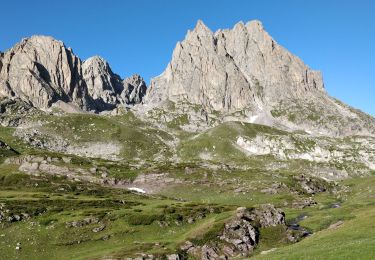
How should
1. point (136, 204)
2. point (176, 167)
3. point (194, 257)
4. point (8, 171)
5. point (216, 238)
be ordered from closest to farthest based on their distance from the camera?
point (194, 257), point (216, 238), point (136, 204), point (8, 171), point (176, 167)

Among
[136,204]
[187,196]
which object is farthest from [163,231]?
[187,196]

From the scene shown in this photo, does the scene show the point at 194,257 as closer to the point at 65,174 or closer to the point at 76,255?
the point at 76,255

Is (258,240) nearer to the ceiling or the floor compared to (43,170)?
nearer to the floor

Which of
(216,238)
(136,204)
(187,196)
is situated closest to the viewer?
(216,238)

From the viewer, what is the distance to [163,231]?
7219 cm

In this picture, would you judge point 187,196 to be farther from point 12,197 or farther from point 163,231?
point 163,231

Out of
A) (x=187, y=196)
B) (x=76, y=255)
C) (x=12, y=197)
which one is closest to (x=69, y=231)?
(x=76, y=255)

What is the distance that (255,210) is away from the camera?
72.8 metres

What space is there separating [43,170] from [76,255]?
11835 cm

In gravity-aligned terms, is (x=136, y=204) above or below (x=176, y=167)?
below

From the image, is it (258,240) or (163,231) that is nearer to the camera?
Answer: (258,240)

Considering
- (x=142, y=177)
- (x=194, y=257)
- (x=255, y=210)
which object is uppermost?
(x=142, y=177)

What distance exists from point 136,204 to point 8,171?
86.6 m

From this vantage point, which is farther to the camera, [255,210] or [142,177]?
[142,177]
